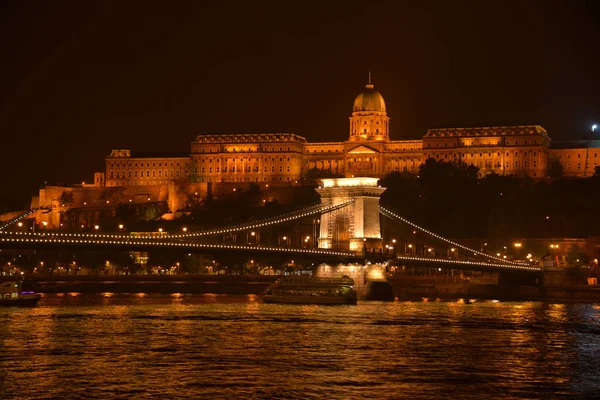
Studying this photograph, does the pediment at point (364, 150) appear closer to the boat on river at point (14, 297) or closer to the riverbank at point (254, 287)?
the riverbank at point (254, 287)

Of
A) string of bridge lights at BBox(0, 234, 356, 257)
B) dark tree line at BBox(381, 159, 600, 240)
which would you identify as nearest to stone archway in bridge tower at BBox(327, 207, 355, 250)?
string of bridge lights at BBox(0, 234, 356, 257)

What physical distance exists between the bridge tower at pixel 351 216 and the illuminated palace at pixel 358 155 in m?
73.6

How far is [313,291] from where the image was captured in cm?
6116

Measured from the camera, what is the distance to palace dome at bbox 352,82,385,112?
486ft

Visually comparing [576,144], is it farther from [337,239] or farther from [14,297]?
[14,297]

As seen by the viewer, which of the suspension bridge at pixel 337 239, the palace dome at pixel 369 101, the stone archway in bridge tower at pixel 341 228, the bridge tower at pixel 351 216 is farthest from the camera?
the palace dome at pixel 369 101

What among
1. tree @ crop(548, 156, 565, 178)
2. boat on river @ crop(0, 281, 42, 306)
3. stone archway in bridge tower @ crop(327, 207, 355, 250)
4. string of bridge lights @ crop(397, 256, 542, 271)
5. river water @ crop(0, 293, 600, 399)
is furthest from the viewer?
tree @ crop(548, 156, 565, 178)

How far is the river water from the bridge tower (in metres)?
10.1

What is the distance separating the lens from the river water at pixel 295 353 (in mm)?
30906

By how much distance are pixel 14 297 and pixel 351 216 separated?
17.7m

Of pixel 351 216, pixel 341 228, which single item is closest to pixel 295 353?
pixel 351 216

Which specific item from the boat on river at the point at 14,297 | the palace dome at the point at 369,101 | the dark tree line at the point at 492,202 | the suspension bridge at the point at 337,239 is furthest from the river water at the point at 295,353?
the palace dome at the point at 369,101

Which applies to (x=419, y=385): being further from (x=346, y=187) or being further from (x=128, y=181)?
(x=128, y=181)

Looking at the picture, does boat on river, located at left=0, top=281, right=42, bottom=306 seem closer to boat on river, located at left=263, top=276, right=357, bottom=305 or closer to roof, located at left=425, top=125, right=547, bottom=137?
boat on river, located at left=263, top=276, right=357, bottom=305
